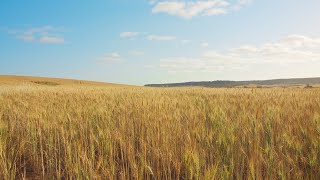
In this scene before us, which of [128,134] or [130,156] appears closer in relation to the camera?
[130,156]

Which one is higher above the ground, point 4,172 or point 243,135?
point 243,135

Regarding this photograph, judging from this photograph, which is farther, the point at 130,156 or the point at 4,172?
the point at 130,156

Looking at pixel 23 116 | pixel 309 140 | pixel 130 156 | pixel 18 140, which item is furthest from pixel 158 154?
pixel 23 116

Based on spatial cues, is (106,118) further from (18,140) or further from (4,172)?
(4,172)

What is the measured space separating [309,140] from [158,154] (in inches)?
52.1

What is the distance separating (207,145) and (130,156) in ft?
2.16

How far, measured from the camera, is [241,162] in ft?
7.38

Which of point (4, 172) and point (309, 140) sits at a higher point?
point (309, 140)

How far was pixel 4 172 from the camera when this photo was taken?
2.15 meters

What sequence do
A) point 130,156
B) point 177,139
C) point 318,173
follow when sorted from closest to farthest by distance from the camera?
point 318,173 < point 130,156 < point 177,139

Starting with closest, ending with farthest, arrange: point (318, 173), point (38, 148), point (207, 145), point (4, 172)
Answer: point (318, 173), point (4, 172), point (207, 145), point (38, 148)

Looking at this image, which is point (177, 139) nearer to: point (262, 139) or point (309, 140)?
point (262, 139)

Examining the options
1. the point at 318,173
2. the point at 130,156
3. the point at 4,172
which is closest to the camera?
the point at 318,173

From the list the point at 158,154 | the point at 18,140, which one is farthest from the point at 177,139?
the point at 18,140
